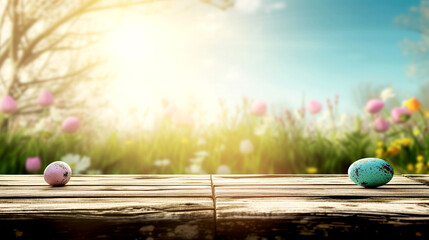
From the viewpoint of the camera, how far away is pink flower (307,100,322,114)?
376 cm

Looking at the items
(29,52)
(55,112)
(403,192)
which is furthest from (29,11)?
(403,192)

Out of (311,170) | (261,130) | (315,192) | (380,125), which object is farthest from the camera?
Result: (261,130)

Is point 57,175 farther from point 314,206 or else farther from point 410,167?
point 410,167

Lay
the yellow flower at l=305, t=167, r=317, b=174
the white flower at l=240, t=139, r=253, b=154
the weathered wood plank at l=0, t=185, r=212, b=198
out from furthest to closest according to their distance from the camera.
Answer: the white flower at l=240, t=139, r=253, b=154 → the yellow flower at l=305, t=167, r=317, b=174 → the weathered wood plank at l=0, t=185, r=212, b=198

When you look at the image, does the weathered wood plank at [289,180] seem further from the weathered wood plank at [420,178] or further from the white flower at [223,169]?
the white flower at [223,169]

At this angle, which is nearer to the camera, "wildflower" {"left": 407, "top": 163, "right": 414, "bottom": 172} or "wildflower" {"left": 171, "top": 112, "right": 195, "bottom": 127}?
"wildflower" {"left": 407, "top": 163, "right": 414, "bottom": 172}

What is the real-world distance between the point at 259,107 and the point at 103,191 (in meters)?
2.52

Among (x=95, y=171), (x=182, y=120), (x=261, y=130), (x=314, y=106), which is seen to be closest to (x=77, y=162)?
(x=95, y=171)

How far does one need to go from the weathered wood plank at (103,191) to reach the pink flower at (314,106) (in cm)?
252

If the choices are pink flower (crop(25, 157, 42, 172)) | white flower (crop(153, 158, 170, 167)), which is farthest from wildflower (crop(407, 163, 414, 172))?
pink flower (crop(25, 157, 42, 172))

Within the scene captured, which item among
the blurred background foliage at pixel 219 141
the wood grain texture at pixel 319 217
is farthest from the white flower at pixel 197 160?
the wood grain texture at pixel 319 217

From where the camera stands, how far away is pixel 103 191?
138 centimetres

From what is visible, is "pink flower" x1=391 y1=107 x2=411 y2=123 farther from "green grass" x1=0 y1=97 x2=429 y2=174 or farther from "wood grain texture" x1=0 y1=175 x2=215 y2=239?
"wood grain texture" x1=0 y1=175 x2=215 y2=239

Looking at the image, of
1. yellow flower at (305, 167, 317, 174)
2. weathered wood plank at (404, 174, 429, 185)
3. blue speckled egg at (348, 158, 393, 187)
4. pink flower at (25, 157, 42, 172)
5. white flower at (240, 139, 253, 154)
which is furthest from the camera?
white flower at (240, 139, 253, 154)
